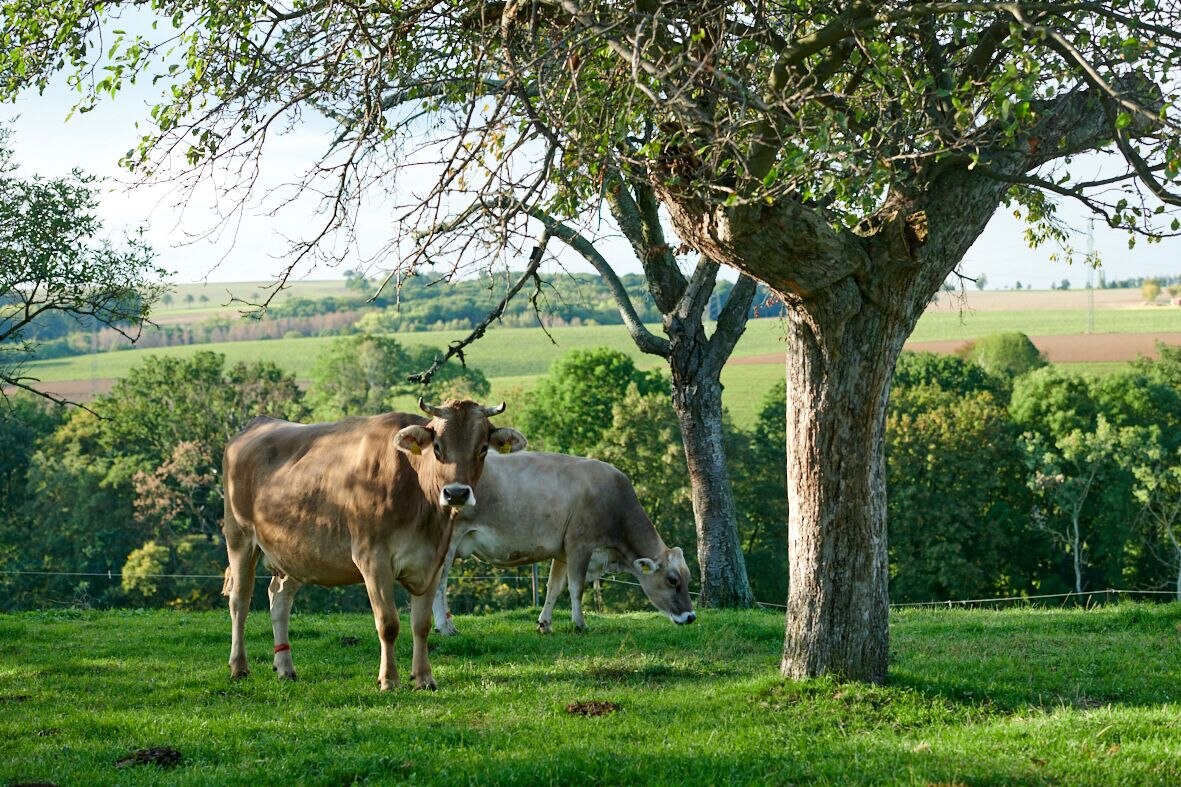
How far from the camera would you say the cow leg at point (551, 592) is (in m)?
15.8

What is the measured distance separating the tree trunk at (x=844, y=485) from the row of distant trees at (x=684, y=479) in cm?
4102

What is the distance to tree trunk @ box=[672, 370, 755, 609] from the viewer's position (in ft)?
67.1

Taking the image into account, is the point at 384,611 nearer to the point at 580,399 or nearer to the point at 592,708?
the point at 592,708

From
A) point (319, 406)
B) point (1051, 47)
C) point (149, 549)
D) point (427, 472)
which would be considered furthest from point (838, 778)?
point (319, 406)

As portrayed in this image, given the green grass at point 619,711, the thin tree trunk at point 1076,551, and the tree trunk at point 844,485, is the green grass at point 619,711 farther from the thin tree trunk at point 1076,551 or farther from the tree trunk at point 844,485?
the thin tree trunk at point 1076,551

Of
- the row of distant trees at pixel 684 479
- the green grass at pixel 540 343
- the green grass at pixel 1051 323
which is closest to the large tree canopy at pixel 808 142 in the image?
the row of distant trees at pixel 684 479

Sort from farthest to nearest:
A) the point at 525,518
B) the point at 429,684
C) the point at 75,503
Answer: the point at 75,503
the point at 525,518
the point at 429,684

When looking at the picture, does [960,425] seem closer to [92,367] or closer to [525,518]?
[525,518]

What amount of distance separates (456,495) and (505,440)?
4.09ft

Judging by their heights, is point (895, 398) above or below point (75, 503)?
above

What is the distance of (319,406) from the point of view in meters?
79.2

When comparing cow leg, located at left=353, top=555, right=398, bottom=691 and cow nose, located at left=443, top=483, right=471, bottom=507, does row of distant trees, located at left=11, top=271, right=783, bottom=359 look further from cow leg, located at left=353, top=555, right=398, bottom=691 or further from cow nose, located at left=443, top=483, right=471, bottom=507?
cow nose, located at left=443, top=483, right=471, bottom=507

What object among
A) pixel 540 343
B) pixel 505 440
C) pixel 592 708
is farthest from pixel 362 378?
pixel 540 343

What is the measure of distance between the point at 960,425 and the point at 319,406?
1625 inches
